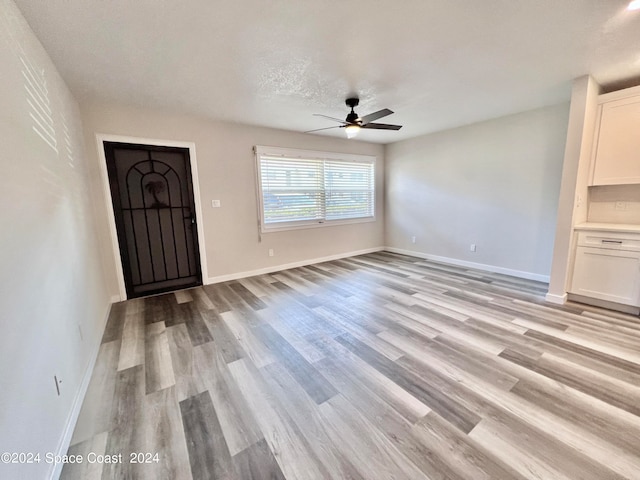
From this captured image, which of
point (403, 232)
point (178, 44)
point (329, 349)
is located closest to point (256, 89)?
point (178, 44)

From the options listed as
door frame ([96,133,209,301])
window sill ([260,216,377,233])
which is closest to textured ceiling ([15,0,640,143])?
door frame ([96,133,209,301])

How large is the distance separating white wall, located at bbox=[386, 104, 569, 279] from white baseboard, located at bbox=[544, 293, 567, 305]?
923 mm

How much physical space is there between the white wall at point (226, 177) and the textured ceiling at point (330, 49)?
0.32 meters

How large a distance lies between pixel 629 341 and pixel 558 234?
48.2 inches

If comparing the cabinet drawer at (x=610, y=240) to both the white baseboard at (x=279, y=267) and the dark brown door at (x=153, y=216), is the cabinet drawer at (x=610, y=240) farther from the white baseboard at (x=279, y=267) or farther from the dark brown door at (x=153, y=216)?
the dark brown door at (x=153, y=216)

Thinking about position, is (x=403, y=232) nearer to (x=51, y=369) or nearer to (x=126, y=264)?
(x=126, y=264)

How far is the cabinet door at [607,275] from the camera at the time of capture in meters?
2.74

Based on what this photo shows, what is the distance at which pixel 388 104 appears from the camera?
346 centimetres

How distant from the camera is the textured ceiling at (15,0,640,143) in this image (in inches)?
67.6

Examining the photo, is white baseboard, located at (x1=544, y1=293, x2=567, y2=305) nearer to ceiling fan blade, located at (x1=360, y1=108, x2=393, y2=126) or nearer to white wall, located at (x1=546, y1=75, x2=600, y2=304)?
white wall, located at (x1=546, y1=75, x2=600, y2=304)

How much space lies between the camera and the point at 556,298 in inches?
122

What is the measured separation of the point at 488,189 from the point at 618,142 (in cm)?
161

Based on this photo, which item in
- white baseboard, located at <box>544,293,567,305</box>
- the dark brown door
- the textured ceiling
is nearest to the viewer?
the textured ceiling

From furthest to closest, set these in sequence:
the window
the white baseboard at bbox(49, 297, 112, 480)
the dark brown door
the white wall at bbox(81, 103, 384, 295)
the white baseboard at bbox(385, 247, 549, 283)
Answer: the window
the white baseboard at bbox(385, 247, 549, 283)
the dark brown door
the white wall at bbox(81, 103, 384, 295)
the white baseboard at bbox(49, 297, 112, 480)
